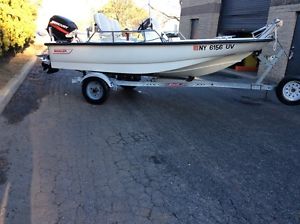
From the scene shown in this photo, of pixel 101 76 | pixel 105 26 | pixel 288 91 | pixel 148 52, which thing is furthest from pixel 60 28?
pixel 288 91

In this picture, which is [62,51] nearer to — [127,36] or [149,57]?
[127,36]

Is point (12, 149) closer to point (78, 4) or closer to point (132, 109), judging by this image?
point (132, 109)

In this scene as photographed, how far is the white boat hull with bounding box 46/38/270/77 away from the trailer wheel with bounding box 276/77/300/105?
883 mm

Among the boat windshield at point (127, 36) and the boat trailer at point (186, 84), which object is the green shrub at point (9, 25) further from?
the boat windshield at point (127, 36)

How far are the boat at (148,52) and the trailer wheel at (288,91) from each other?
2.83 feet

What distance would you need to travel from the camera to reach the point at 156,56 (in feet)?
22.7

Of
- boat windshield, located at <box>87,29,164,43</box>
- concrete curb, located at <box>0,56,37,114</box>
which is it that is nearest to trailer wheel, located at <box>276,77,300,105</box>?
boat windshield, located at <box>87,29,164,43</box>

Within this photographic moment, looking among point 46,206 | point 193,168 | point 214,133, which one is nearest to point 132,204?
point 46,206

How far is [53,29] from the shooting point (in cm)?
811

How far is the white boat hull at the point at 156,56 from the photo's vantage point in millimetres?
6629

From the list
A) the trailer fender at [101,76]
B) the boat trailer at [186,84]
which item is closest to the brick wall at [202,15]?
the boat trailer at [186,84]

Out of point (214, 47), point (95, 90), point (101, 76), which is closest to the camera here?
point (214, 47)

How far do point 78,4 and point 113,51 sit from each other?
4226cm

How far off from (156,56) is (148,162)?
9.78ft
